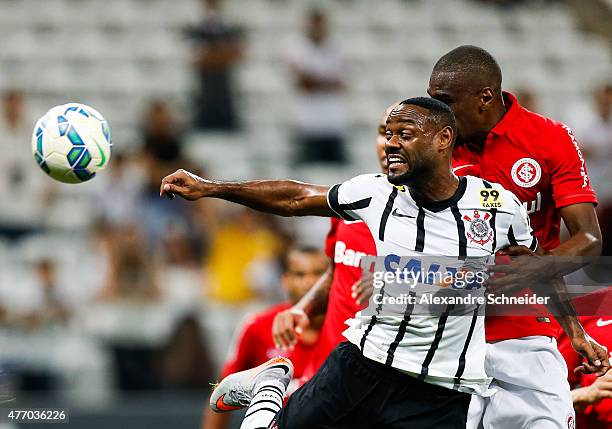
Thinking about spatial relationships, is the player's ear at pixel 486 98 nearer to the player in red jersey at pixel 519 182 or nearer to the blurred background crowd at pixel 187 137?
the player in red jersey at pixel 519 182

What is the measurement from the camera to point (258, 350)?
7.46m

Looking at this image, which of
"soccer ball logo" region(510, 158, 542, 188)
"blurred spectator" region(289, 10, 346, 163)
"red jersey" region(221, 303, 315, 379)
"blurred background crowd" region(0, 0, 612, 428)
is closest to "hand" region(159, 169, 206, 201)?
"soccer ball logo" region(510, 158, 542, 188)

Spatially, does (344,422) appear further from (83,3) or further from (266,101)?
Result: (83,3)

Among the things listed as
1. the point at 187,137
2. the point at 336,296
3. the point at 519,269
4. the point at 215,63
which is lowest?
the point at 336,296

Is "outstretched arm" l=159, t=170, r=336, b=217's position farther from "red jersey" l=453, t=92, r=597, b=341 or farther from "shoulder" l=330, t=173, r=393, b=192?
"red jersey" l=453, t=92, r=597, b=341

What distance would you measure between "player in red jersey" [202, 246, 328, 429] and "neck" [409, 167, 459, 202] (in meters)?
2.36

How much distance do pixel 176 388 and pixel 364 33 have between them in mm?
6166

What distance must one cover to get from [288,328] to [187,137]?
6875mm

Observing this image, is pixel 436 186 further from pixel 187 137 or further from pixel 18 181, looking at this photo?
pixel 187 137

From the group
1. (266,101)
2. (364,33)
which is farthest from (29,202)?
(364,33)

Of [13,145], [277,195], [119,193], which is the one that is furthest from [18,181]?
[277,195]

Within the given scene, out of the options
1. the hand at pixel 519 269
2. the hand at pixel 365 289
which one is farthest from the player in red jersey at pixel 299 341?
the hand at pixel 519 269

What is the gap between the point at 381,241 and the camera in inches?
197

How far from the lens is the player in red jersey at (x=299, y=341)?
7277 millimetres
